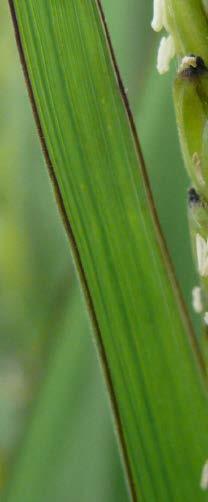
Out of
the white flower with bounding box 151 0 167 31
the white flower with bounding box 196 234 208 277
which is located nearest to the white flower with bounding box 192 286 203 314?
the white flower with bounding box 196 234 208 277

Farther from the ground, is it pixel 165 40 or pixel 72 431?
pixel 165 40

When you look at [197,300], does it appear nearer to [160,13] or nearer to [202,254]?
[202,254]

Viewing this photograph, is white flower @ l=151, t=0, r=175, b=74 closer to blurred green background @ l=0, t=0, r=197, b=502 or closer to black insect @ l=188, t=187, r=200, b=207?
black insect @ l=188, t=187, r=200, b=207

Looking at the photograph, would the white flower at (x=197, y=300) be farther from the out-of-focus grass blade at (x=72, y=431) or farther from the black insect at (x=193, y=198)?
the out-of-focus grass blade at (x=72, y=431)

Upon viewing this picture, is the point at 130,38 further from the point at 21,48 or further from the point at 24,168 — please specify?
the point at 21,48

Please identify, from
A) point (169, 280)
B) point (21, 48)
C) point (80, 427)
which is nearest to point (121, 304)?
point (169, 280)

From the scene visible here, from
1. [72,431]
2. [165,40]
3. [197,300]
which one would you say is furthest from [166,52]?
[72,431]
